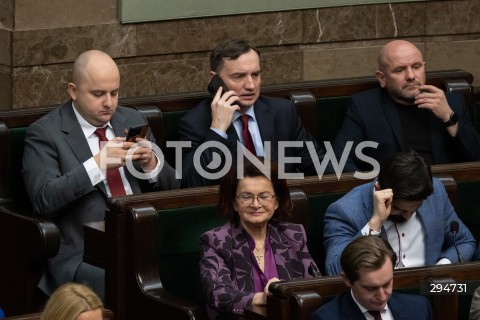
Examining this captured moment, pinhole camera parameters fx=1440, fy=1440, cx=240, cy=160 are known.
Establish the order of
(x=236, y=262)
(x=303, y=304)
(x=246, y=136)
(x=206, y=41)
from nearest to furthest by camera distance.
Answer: (x=303, y=304) → (x=236, y=262) → (x=246, y=136) → (x=206, y=41)

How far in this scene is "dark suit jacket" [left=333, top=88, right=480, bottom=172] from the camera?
4.45 metres

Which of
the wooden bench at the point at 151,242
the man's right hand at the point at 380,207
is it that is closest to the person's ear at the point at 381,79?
the wooden bench at the point at 151,242

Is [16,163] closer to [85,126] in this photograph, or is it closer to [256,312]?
[85,126]

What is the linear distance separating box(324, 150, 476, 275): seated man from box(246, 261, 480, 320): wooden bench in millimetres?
288

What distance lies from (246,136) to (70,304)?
61.1 inches

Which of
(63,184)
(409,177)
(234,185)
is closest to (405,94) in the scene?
(409,177)

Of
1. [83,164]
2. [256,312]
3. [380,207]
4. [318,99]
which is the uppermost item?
[318,99]

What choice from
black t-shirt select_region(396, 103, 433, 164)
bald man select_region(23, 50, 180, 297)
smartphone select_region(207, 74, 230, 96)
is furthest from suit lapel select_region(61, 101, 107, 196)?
black t-shirt select_region(396, 103, 433, 164)

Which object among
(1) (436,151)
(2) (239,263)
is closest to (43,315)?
(2) (239,263)

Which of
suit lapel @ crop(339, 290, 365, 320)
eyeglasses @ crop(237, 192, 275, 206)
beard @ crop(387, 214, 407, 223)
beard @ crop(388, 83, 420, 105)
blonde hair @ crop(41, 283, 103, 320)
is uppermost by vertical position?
beard @ crop(388, 83, 420, 105)

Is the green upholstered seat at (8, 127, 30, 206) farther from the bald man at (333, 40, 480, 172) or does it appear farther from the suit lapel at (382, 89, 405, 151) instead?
the suit lapel at (382, 89, 405, 151)

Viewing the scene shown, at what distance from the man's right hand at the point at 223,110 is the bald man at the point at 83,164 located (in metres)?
0.21

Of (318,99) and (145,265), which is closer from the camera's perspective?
(145,265)

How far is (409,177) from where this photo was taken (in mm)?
3682
